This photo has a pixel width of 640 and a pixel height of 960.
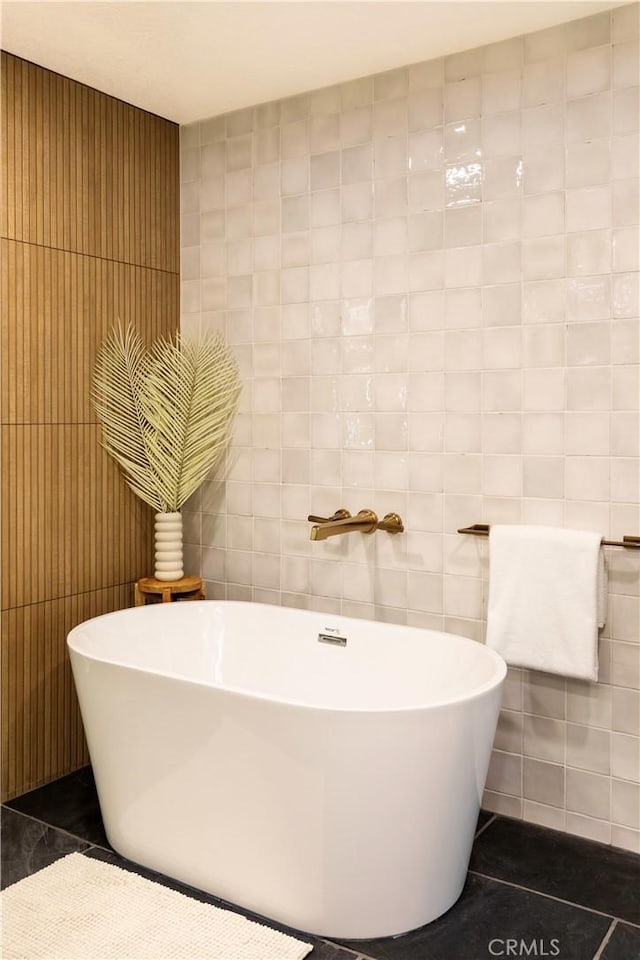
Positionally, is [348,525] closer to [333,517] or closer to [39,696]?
[333,517]

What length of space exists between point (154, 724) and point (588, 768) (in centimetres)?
138

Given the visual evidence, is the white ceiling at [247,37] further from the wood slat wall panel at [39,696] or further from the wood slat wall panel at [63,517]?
the wood slat wall panel at [39,696]

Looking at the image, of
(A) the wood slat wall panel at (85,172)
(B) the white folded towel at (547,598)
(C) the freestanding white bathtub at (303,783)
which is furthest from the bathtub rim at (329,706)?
(A) the wood slat wall panel at (85,172)

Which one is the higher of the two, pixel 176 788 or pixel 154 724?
pixel 154 724

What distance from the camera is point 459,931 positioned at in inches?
86.1

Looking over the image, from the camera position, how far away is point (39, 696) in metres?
3.03

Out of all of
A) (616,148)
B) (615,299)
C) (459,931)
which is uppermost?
(616,148)

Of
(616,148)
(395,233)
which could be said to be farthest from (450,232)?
(616,148)

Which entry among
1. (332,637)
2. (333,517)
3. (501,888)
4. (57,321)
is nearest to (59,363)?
(57,321)

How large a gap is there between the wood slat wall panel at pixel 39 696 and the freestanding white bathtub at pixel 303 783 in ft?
1.26

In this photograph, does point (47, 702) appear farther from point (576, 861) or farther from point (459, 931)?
point (576, 861)

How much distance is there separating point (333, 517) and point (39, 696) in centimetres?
125

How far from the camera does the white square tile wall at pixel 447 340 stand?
2578 mm

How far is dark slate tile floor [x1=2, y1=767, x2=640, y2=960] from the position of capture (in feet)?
6.95
